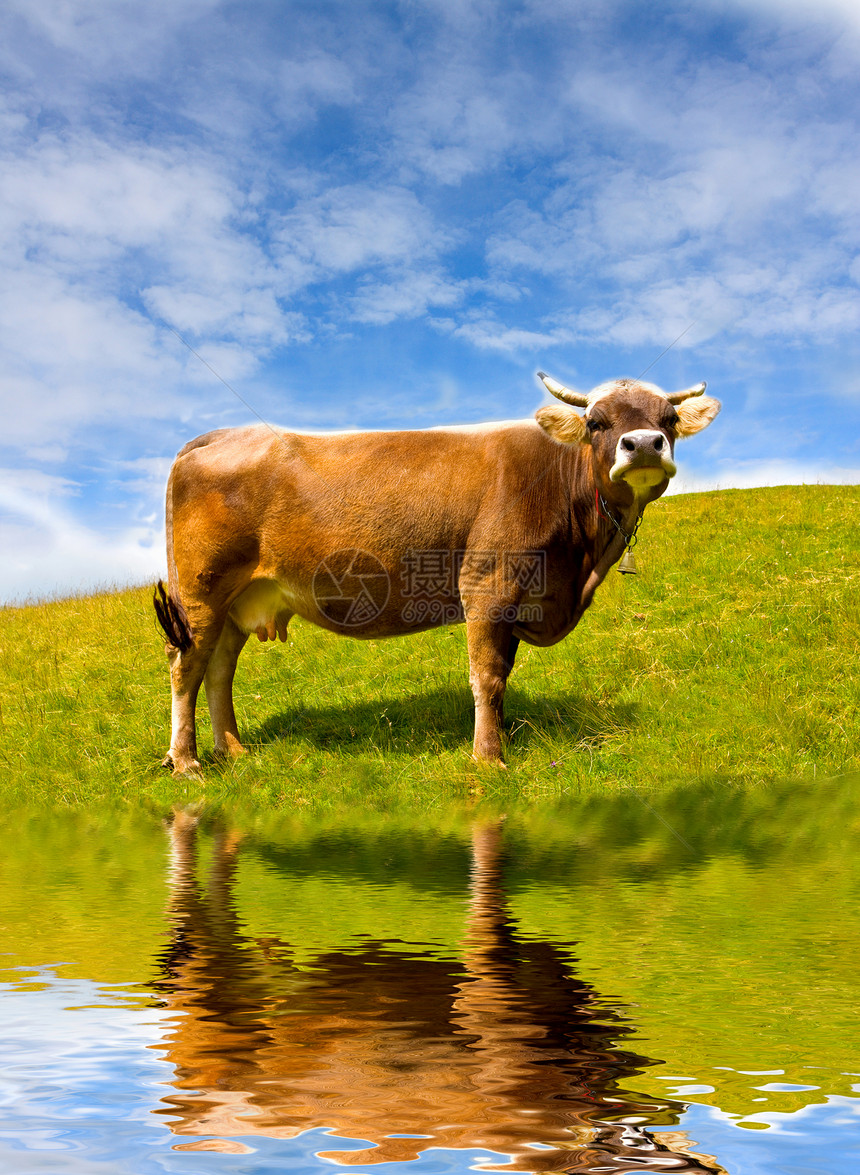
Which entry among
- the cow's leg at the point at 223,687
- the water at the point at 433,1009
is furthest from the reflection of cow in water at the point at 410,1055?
the cow's leg at the point at 223,687

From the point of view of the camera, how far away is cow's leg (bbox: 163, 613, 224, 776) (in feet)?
27.1

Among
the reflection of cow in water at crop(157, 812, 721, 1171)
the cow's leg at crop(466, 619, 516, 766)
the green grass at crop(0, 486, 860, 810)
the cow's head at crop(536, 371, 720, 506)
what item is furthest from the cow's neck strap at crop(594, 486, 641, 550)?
the reflection of cow in water at crop(157, 812, 721, 1171)

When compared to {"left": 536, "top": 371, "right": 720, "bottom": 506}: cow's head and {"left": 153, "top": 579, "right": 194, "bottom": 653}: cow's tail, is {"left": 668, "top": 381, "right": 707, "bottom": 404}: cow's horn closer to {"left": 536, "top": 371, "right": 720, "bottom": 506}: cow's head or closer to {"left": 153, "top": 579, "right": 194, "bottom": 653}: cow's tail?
{"left": 536, "top": 371, "right": 720, "bottom": 506}: cow's head

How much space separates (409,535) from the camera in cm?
778

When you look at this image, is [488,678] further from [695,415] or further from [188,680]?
[188,680]

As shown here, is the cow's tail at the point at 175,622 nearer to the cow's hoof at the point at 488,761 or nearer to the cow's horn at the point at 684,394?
the cow's hoof at the point at 488,761

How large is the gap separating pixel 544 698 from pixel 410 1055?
283 inches

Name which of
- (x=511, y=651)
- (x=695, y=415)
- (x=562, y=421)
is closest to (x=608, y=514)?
(x=562, y=421)

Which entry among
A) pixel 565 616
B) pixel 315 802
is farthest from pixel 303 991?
pixel 565 616

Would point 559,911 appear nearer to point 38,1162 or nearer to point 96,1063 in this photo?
point 96,1063

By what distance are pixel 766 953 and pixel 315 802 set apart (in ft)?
15.4

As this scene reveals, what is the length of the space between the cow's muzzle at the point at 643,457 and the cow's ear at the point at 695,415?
498mm

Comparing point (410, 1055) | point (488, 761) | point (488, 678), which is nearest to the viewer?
point (410, 1055)

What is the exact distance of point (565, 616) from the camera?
7.78 meters
